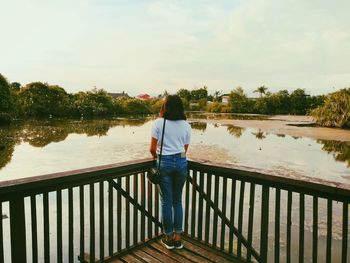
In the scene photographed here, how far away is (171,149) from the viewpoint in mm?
3461

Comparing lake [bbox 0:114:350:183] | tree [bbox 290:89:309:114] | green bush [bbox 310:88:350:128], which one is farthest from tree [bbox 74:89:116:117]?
tree [bbox 290:89:309:114]

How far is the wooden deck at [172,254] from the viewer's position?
3432 millimetres

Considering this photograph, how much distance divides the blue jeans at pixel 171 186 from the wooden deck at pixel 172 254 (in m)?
0.24

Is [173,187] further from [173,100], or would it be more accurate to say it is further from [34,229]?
[34,229]

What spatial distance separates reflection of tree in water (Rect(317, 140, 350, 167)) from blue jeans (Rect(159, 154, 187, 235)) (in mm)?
15222

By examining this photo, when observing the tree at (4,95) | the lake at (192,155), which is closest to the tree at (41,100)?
the tree at (4,95)

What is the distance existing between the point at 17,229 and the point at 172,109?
1917mm

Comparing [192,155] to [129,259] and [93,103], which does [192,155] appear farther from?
[93,103]

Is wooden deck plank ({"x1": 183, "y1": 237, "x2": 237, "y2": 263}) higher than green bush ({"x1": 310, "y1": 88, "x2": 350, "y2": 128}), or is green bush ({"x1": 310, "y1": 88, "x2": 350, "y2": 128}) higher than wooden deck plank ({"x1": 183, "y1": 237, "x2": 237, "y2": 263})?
green bush ({"x1": 310, "y1": 88, "x2": 350, "y2": 128})

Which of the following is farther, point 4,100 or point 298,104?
point 298,104

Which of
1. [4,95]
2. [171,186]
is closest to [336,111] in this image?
[4,95]

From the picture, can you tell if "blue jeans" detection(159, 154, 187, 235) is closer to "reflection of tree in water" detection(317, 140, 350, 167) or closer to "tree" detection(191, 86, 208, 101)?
"reflection of tree in water" detection(317, 140, 350, 167)

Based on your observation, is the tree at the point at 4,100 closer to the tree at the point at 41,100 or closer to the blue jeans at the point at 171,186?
the tree at the point at 41,100

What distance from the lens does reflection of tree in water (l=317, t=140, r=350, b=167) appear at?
1778 centimetres
